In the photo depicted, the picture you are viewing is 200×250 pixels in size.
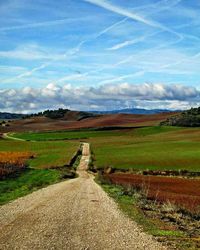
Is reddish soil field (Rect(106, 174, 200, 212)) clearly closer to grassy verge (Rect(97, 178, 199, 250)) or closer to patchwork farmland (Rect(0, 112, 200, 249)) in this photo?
patchwork farmland (Rect(0, 112, 200, 249))

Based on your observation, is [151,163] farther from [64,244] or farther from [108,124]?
[108,124]

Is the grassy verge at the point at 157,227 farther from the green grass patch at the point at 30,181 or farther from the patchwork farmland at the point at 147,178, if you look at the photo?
the green grass patch at the point at 30,181

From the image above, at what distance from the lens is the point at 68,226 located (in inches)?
765

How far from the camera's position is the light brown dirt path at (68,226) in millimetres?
15867

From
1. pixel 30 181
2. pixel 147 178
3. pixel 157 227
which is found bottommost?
pixel 147 178

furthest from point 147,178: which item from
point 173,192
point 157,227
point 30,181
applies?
point 157,227

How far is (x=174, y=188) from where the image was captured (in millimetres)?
44469

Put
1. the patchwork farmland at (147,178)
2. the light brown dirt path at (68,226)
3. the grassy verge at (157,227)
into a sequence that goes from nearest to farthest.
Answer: the light brown dirt path at (68,226) → the grassy verge at (157,227) → the patchwork farmland at (147,178)

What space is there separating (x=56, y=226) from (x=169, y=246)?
5513mm

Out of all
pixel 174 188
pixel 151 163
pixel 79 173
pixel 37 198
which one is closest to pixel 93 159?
pixel 151 163

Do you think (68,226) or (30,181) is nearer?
(68,226)

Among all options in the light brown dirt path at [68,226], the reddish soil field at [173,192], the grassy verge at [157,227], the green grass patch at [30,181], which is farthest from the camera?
the green grass patch at [30,181]

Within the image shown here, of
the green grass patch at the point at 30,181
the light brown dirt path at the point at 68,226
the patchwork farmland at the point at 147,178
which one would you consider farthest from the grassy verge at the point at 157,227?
the green grass patch at the point at 30,181

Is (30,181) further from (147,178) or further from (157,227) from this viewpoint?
(157,227)
